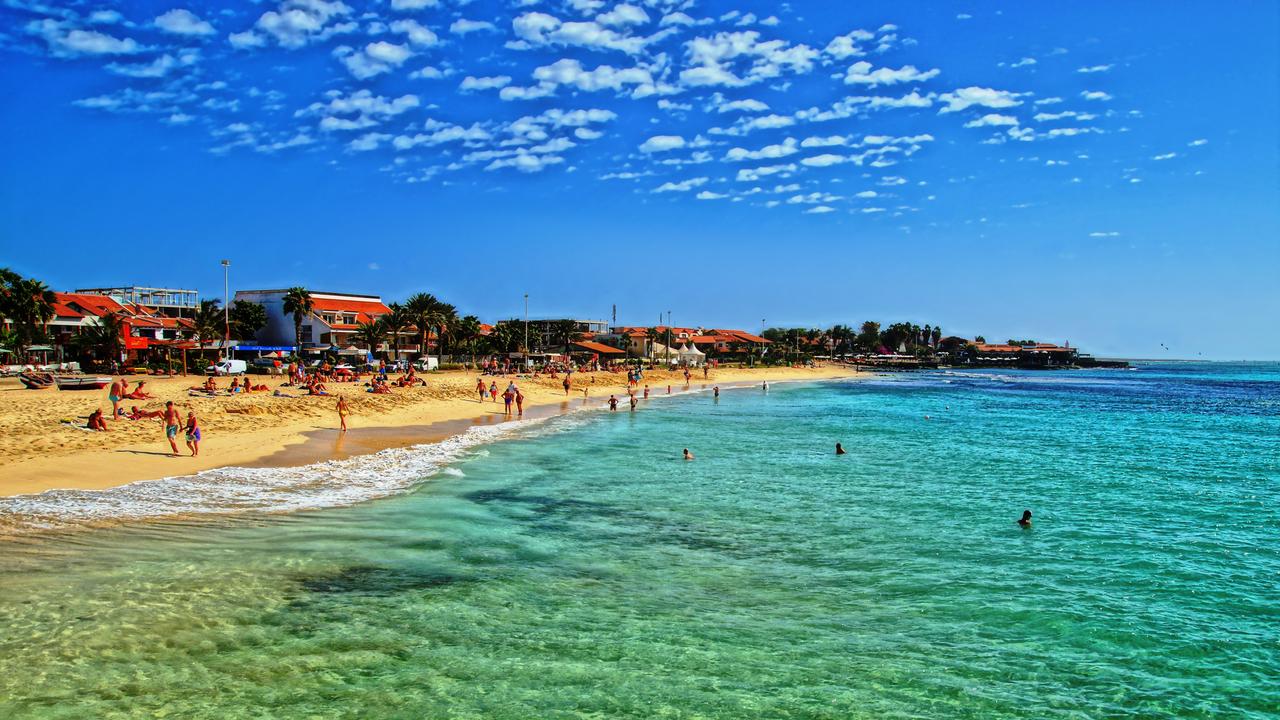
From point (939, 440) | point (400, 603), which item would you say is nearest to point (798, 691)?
point (400, 603)

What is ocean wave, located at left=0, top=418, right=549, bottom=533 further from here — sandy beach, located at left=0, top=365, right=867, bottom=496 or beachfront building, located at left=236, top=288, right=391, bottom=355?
beachfront building, located at left=236, top=288, right=391, bottom=355

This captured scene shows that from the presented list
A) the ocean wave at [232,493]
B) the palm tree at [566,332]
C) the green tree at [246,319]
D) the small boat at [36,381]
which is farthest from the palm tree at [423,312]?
the ocean wave at [232,493]

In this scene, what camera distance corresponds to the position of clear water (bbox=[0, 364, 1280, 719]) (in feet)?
25.4

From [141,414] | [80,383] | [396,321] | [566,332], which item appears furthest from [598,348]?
[141,414]

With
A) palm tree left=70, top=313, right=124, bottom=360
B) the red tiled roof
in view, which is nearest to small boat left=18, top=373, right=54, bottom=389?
palm tree left=70, top=313, right=124, bottom=360

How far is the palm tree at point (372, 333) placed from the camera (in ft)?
207

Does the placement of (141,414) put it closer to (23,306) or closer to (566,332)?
(23,306)

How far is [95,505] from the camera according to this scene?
14305 millimetres

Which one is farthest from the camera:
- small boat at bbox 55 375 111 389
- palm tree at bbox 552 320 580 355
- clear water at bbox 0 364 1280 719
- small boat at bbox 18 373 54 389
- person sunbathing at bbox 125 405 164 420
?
palm tree at bbox 552 320 580 355

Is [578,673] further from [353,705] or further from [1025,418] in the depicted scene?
[1025,418]

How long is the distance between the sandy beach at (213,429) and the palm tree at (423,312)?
22.0 metres

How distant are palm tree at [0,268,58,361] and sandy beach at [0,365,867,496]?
8110mm

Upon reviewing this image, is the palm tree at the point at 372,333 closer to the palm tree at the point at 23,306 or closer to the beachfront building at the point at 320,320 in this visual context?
the beachfront building at the point at 320,320

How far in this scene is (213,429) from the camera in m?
24.8
